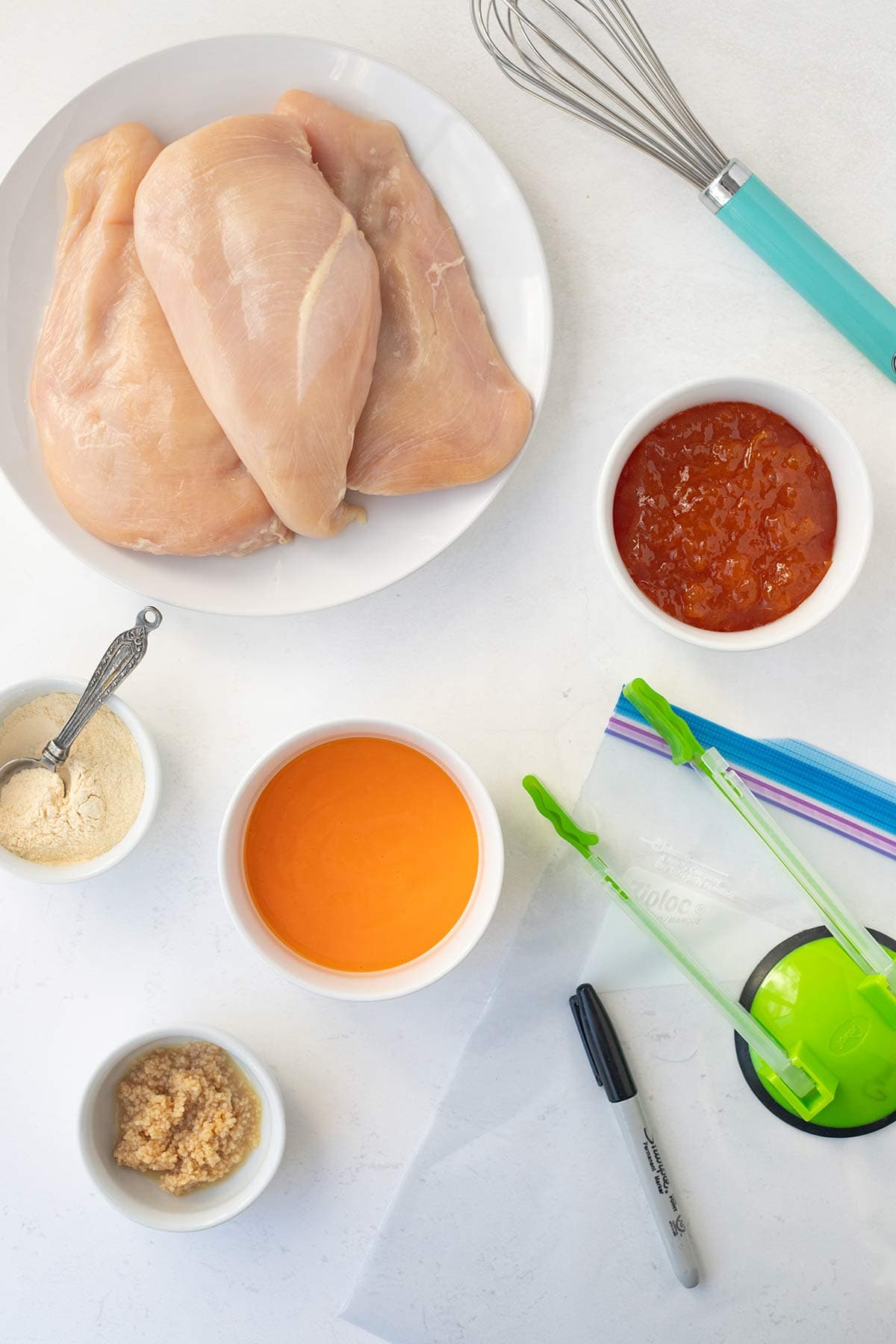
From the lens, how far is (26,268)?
3.27 ft

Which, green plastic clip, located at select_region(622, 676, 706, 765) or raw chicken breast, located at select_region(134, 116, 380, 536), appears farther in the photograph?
green plastic clip, located at select_region(622, 676, 706, 765)

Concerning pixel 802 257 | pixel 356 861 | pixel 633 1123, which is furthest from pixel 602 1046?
pixel 802 257

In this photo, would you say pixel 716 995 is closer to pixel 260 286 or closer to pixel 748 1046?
pixel 748 1046

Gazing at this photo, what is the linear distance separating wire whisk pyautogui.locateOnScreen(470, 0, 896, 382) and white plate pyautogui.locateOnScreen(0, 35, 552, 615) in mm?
155

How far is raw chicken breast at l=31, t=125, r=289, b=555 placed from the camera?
3.12 ft

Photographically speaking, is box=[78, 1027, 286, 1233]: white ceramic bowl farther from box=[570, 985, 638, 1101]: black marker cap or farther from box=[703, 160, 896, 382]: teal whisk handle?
box=[703, 160, 896, 382]: teal whisk handle

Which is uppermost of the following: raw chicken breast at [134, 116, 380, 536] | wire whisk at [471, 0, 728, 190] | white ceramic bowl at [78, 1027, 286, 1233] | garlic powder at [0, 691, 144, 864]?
wire whisk at [471, 0, 728, 190]

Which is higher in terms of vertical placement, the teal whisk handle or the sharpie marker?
the teal whisk handle

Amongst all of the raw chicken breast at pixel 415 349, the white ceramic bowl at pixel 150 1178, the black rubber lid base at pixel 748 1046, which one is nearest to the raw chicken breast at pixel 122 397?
the raw chicken breast at pixel 415 349

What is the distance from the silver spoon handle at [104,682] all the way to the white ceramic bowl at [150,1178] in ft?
1.01

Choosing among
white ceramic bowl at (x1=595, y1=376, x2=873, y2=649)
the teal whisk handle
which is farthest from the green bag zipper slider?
the teal whisk handle

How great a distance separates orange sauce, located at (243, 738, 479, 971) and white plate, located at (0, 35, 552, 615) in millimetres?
177

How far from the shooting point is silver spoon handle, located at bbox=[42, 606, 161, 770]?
100cm

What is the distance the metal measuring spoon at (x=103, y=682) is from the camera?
3.29 feet
